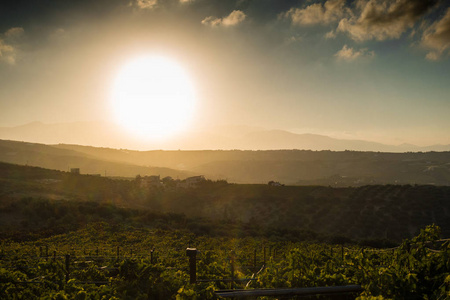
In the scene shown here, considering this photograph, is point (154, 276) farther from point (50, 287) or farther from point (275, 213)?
point (275, 213)

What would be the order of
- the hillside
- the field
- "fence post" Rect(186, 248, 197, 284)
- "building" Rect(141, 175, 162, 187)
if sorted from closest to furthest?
the field → "fence post" Rect(186, 248, 197, 284) → the hillside → "building" Rect(141, 175, 162, 187)

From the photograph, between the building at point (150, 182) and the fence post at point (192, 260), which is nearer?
the fence post at point (192, 260)

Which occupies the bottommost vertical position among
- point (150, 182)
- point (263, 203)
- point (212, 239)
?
point (212, 239)

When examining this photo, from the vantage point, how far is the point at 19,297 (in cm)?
812

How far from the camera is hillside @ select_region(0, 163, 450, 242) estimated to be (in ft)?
177

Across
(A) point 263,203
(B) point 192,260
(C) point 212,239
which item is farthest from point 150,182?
(B) point 192,260

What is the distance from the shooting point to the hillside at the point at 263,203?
5384 cm

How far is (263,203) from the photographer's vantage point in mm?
74750

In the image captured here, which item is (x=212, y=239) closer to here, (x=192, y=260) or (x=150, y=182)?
(x=192, y=260)

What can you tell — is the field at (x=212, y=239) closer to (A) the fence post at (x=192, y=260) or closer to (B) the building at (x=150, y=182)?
(A) the fence post at (x=192, y=260)

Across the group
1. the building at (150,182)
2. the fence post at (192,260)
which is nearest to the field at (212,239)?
the fence post at (192,260)

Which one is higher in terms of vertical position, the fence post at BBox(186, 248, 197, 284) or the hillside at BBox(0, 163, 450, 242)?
the fence post at BBox(186, 248, 197, 284)

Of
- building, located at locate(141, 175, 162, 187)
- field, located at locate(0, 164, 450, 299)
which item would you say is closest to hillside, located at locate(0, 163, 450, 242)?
field, located at locate(0, 164, 450, 299)

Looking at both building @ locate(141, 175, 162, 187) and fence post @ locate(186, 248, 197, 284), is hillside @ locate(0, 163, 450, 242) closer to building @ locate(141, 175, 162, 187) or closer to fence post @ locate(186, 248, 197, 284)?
building @ locate(141, 175, 162, 187)
